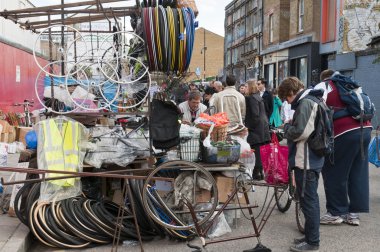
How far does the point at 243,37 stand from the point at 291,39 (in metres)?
19.0

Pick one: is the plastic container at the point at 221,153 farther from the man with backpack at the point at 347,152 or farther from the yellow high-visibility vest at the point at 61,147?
the yellow high-visibility vest at the point at 61,147

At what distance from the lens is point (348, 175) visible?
6.37m

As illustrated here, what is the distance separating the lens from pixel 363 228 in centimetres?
627

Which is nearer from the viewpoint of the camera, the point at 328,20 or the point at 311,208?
the point at 311,208

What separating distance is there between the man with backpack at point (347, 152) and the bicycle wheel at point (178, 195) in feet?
5.55

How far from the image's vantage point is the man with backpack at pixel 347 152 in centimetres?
621

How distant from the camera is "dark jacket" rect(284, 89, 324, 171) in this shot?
5.18 m

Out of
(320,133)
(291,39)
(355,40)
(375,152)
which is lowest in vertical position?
(375,152)

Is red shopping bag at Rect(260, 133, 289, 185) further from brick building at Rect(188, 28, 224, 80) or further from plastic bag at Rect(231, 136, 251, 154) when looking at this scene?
brick building at Rect(188, 28, 224, 80)

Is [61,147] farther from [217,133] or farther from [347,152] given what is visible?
[347,152]

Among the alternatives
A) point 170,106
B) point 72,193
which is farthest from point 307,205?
point 72,193

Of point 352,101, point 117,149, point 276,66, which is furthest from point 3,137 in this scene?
point 276,66

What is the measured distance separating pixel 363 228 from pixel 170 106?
295 centimetres

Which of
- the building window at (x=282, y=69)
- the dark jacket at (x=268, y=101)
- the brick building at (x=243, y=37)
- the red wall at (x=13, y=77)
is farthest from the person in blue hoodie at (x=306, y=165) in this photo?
the brick building at (x=243, y=37)
